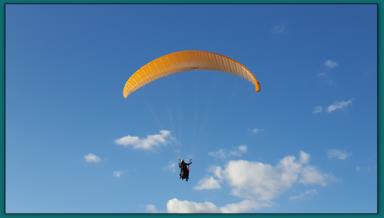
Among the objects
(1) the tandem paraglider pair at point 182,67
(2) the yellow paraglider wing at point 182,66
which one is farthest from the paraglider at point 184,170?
(2) the yellow paraglider wing at point 182,66

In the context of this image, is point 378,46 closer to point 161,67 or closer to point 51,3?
point 161,67

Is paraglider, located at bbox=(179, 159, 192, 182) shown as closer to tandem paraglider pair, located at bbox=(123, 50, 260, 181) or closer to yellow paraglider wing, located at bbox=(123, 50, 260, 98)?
tandem paraglider pair, located at bbox=(123, 50, 260, 181)

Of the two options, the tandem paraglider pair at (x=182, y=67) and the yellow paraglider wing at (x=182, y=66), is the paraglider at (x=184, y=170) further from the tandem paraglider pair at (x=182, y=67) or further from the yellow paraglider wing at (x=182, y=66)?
the yellow paraglider wing at (x=182, y=66)

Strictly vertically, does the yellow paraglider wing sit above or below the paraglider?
above

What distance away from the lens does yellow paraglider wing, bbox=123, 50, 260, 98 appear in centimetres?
1989

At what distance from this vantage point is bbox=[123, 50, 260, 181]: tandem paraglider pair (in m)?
19.9

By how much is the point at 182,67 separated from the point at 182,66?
101 millimetres

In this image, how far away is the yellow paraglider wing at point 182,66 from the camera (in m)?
19.9

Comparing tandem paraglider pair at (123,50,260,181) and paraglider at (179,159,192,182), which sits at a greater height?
tandem paraglider pair at (123,50,260,181)

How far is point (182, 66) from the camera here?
2112 cm

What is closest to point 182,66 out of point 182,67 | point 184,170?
point 182,67

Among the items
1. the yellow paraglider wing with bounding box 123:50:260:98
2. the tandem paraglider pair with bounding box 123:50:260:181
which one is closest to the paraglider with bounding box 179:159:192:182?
the tandem paraglider pair with bounding box 123:50:260:181

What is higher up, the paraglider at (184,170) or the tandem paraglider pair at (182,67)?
the tandem paraglider pair at (182,67)

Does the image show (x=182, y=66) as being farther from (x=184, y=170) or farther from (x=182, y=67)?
(x=184, y=170)
